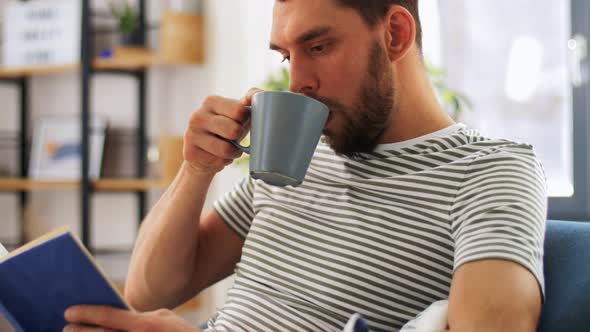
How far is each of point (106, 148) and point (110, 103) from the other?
24cm

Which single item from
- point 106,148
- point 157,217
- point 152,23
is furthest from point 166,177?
point 157,217

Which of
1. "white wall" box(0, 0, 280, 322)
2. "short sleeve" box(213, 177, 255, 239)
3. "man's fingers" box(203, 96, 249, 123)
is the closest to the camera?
"man's fingers" box(203, 96, 249, 123)

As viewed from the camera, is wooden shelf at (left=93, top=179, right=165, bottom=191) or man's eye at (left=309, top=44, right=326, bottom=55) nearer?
man's eye at (left=309, top=44, right=326, bottom=55)

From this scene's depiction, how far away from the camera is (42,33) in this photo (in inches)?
129

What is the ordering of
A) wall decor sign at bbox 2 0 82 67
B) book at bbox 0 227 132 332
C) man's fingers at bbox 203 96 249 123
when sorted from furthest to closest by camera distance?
1. wall decor sign at bbox 2 0 82 67
2. man's fingers at bbox 203 96 249 123
3. book at bbox 0 227 132 332

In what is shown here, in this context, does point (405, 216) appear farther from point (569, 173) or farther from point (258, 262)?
point (569, 173)

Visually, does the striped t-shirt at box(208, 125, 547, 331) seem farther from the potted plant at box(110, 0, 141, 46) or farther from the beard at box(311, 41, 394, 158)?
the potted plant at box(110, 0, 141, 46)

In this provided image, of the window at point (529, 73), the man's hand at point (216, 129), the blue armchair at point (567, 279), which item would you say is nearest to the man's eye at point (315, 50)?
the man's hand at point (216, 129)

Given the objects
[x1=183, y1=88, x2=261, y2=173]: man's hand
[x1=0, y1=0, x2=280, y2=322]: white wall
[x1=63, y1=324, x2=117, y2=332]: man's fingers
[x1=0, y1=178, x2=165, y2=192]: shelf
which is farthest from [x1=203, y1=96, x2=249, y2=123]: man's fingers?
[x1=0, y1=178, x2=165, y2=192]: shelf

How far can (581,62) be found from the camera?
246 cm

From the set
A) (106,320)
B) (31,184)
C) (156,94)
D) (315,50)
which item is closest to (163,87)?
(156,94)

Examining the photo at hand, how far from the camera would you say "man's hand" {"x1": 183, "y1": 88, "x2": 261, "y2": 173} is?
0.99 meters

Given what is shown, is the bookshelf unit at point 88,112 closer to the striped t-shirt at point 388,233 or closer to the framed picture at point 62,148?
the framed picture at point 62,148

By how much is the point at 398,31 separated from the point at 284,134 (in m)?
0.32
